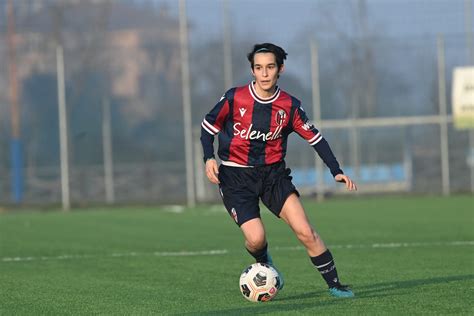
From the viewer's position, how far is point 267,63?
8250 mm

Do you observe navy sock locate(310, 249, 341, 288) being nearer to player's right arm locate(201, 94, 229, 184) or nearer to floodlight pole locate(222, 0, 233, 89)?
player's right arm locate(201, 94, 229, 184)

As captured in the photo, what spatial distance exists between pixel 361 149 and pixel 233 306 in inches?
829

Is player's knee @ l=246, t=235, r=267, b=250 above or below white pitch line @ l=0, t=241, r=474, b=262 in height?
above

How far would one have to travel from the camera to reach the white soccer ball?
7996mm

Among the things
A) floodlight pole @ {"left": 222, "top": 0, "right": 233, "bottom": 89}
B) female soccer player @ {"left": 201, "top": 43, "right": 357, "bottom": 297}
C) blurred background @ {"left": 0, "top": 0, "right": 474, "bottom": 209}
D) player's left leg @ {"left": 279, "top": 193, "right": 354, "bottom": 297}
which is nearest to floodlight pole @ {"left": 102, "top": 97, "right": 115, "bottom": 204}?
blurred background @ {"left": 0, "top": 0, "right": 474, "bottom": 209}

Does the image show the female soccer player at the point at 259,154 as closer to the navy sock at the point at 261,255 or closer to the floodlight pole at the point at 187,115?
the navy sock at the point at 261,255

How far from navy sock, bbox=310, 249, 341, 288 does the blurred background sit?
62.9 ft

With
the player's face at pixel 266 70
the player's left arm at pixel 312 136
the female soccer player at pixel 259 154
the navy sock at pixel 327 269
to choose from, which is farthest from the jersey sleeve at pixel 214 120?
the navy sock at pixel 327 269

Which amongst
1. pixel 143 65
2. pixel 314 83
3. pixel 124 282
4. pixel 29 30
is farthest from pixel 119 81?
pixel 124 282

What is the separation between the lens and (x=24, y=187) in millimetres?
27984

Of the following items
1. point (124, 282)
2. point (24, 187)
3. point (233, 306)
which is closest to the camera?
point (233, 306)

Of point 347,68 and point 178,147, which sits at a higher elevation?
point 347,68

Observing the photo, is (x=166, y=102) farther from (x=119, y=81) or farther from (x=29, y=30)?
(x=29, y=30)

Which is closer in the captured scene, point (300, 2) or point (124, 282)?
point (124, 282)
